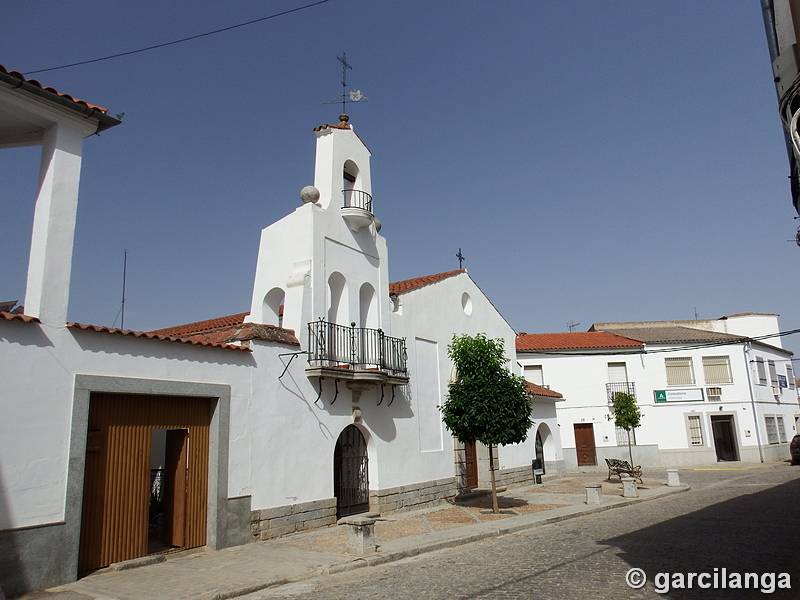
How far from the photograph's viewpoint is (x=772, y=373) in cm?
3222

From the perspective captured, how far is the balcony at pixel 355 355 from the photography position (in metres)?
12.2

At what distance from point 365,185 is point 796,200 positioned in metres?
9.71

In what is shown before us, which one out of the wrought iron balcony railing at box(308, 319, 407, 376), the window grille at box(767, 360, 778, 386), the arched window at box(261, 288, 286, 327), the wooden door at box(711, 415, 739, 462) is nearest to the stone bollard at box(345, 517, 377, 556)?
the wrought iron balcony railing at box(308, 319, 407, 376)

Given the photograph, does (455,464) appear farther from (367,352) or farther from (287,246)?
(287,246)

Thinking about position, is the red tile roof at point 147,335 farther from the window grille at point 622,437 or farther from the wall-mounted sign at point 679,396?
the wall-mounted sign at point 679,396

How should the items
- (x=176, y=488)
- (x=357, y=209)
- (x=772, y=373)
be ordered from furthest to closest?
(x=772, y=373) < (x=357, y=209) < (x=176, y=488)

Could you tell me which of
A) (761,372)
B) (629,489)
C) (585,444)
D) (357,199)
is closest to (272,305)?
(357,199)

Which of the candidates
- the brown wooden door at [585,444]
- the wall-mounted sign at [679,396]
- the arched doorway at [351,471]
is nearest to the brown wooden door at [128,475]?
the arched doorway at [351,471]

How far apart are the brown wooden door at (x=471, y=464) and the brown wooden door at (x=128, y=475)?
9095 millimetres

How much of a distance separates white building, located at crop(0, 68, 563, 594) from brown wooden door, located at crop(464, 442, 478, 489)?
0.37 meters

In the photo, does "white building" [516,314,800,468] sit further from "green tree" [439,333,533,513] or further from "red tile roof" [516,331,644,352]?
"green tree" [439,333,533,513]

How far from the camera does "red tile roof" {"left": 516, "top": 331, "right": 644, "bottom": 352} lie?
29.8 metres

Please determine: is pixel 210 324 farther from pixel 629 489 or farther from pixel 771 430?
pixel 771 430

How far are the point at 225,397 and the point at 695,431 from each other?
85.3 ft
